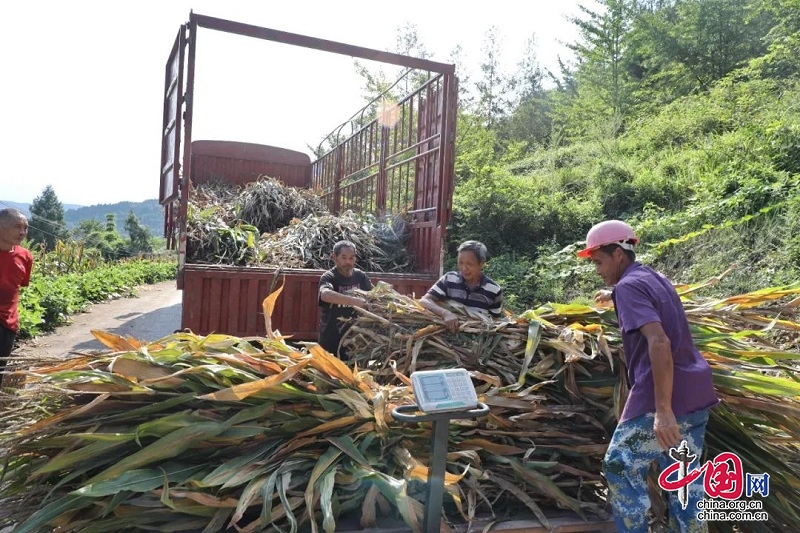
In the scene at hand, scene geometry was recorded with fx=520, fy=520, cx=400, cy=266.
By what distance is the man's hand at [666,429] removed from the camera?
71.7 inches

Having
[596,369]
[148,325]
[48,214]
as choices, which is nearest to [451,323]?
[596,369]

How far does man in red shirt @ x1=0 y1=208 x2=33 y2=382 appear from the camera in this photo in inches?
129

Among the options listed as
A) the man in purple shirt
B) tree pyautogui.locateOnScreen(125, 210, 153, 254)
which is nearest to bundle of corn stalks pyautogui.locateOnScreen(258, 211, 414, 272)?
the man in purple shirt

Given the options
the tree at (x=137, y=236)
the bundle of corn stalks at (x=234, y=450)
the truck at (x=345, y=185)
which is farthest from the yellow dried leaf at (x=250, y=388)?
the tree at (x=137, y=236)

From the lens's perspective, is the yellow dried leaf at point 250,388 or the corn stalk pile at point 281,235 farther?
the corn stalk pile at point 281,235

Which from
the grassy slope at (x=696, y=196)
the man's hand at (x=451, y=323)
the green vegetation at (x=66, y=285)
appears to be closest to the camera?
the man's hand at (x=451, y=323)

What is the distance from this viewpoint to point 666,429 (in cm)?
182

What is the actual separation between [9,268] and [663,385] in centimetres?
376

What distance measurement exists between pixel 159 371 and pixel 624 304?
170 centimetres

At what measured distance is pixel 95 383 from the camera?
1731 mm

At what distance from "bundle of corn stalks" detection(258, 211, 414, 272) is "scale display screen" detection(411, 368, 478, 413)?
11.4 ft

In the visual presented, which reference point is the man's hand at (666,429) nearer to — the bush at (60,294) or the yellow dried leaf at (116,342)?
the yellow dried leaf at (116,342)

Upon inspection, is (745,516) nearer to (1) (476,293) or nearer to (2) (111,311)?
(1) (476,293)

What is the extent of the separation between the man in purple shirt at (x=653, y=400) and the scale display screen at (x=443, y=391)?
74 centimetres
